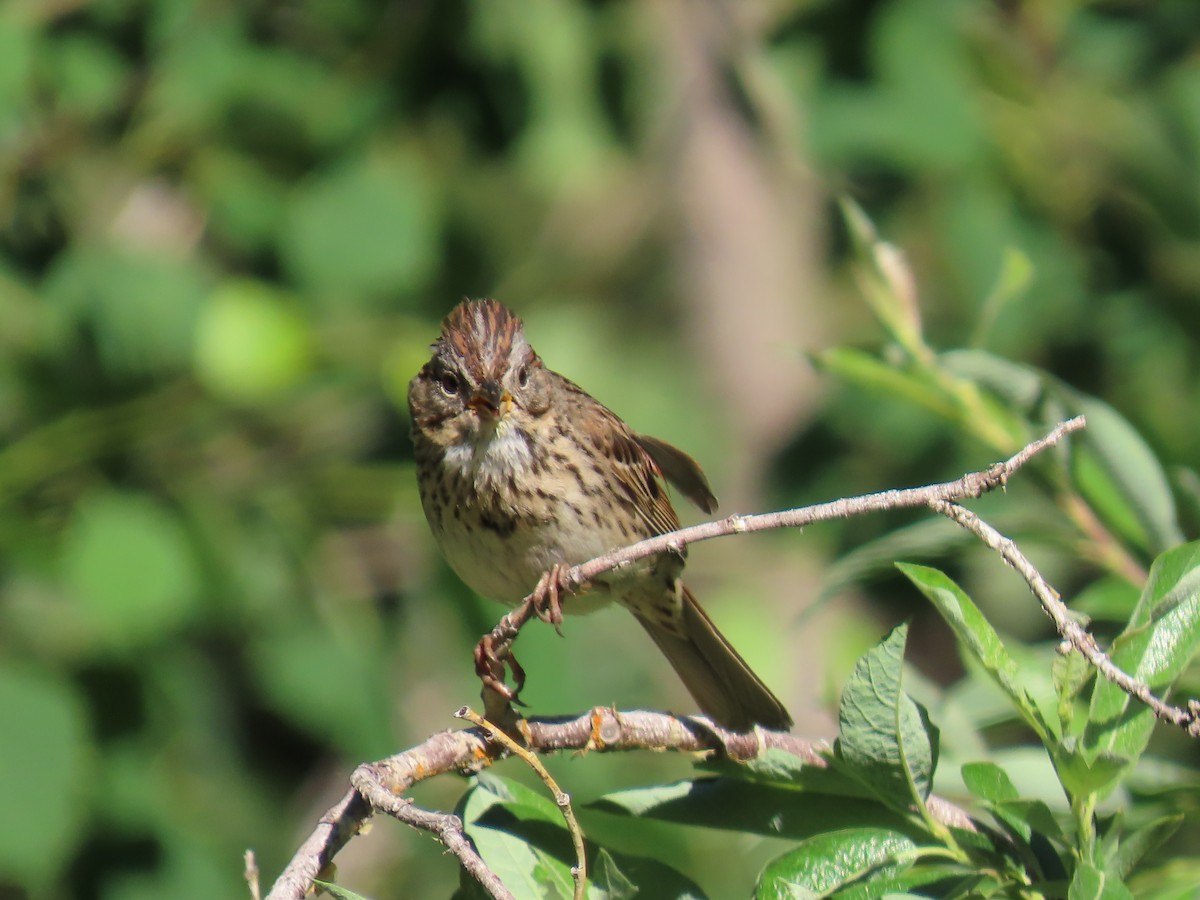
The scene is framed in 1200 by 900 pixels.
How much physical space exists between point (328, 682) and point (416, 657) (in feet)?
2.10

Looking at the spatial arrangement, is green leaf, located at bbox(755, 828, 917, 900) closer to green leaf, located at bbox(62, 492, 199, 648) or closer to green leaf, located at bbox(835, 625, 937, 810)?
green leaf, located at bbox(835, 625, 937, 810)

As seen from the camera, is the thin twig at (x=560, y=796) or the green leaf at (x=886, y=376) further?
the green leaf at (x=886, y=376)

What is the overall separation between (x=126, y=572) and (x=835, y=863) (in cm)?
206

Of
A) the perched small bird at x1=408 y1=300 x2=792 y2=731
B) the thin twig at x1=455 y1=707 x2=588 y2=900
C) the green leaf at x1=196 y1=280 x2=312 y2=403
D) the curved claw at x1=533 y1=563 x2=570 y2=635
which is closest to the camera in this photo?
the thin twig at x1=455 y1=707 x2=588 y2=900

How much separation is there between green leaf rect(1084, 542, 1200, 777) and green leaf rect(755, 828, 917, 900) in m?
0.22

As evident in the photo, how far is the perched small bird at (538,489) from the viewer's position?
296cm

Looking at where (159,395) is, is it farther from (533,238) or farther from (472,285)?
(533,238)

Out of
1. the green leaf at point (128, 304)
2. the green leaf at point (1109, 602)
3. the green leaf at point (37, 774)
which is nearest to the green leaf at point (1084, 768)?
the green leaf at point (1109, 602)

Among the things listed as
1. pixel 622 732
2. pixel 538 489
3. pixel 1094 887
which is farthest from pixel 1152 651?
pixel 538 489

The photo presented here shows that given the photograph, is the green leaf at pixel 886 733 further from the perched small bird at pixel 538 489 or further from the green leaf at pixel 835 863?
the perched small bird at pixel 538 489

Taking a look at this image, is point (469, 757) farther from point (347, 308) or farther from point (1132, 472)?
point (347, 308)

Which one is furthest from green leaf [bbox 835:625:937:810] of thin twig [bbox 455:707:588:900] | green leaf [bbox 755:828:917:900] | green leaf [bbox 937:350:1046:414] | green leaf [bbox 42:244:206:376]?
green leaf [bbox 42:244:206:376]

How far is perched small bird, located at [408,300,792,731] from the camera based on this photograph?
2955 mm

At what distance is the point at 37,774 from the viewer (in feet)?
10.0
